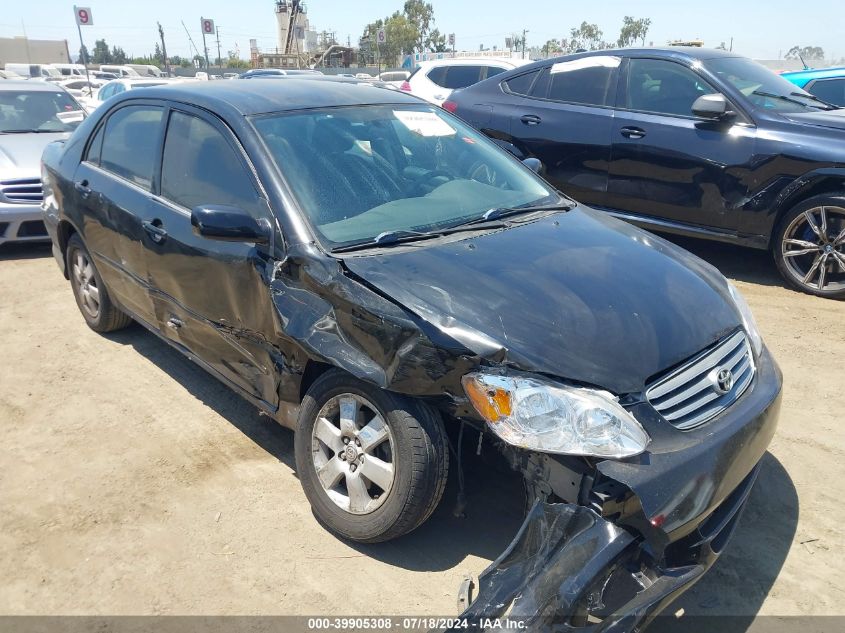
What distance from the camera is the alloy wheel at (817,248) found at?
5.26 m

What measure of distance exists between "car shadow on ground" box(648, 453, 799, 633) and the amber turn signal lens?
96cm

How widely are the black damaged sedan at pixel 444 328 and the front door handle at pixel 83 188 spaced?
1.50 ft

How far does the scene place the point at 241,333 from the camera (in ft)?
10.6

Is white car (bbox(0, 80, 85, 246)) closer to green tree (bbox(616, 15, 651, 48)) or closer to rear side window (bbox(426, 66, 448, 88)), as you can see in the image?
rear side window (bbox(426, 66, 448, 88))

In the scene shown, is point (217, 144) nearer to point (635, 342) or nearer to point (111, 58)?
point (635, 342)

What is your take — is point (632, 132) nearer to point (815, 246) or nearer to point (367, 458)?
point (815, 246)

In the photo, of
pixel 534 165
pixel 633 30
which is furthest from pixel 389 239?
pixel 633 30

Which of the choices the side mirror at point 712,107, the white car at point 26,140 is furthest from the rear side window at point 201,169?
the white car at point 26,140

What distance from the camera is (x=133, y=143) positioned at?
163 inches

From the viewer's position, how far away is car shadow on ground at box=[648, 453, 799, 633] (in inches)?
96.7

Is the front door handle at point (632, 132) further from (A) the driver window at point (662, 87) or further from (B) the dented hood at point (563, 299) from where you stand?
(B) the dented hood at point (563, 299)

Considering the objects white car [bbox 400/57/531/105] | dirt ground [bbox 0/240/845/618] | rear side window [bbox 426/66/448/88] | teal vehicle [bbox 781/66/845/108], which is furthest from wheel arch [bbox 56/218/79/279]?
teal vehicle [bbox 781/66/845/108]

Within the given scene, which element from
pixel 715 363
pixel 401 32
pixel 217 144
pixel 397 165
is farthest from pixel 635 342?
pixel 401 32

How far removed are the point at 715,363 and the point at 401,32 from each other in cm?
8188
